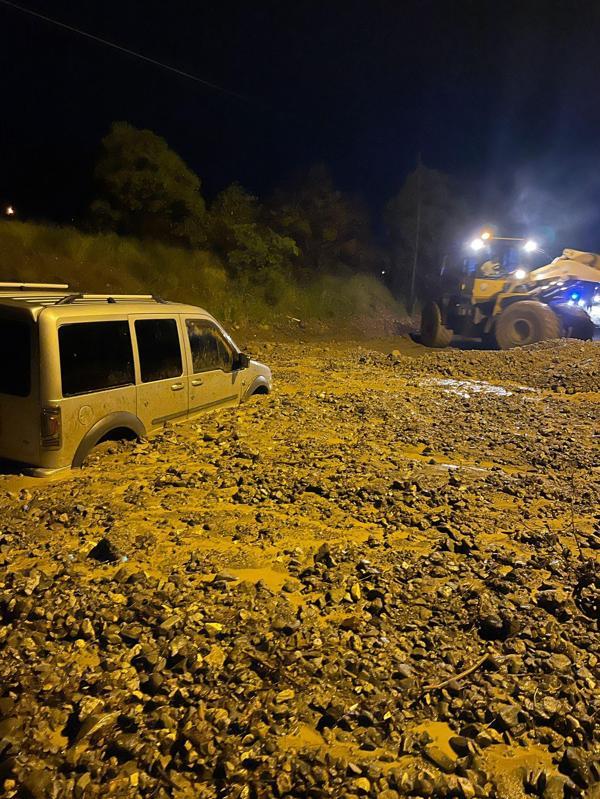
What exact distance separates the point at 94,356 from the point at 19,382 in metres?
0.67

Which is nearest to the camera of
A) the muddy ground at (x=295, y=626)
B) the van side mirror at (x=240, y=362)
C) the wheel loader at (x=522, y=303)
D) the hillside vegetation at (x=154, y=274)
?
the muddy ground at (x=295, y=626)

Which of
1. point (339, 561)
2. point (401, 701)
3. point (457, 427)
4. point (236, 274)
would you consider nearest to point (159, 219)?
point (236, 274)

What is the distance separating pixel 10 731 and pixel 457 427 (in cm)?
705

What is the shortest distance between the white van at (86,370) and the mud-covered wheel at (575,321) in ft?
51.2

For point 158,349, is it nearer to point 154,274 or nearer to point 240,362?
point 240,362

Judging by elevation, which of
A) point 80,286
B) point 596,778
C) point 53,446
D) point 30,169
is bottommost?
point 596,778

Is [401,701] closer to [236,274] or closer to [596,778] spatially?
[596,778]

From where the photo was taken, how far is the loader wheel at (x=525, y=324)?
17844 mm

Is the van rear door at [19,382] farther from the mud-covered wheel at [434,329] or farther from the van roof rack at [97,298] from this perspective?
the mud-covered wheel at [434,329]

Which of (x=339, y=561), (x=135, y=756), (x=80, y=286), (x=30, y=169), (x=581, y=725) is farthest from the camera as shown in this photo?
(x=30, y=169)

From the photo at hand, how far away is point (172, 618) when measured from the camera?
3.11 meters

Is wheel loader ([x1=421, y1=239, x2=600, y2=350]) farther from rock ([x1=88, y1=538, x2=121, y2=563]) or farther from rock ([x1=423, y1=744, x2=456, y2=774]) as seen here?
rock ([x1=423, y1=744, x2=456, y2=774])

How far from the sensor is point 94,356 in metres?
4.86

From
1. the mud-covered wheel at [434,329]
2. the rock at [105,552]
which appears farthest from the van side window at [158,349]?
the mud-covered wheel at [434,329]
